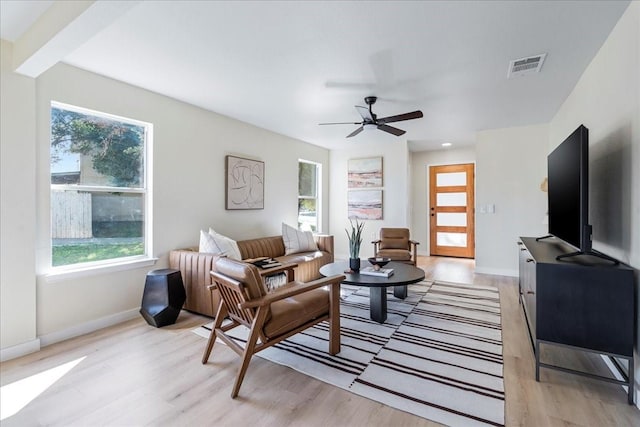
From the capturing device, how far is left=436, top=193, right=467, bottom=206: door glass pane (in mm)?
6812

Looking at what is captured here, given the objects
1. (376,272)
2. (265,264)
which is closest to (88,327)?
(265,264)

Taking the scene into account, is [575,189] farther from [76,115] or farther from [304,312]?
[76,115]

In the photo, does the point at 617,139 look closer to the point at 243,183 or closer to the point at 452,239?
the point at 243,183

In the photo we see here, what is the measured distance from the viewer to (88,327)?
2838 mm

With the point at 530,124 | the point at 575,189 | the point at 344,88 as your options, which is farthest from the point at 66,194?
the point at 530,124

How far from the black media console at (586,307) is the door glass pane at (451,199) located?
195 inches

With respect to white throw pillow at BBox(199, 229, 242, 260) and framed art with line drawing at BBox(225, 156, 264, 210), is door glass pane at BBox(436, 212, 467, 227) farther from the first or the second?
white throw pillow at BBox(199, 229, 242, 260)

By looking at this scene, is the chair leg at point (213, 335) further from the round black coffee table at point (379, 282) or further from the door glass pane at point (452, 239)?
the door glass pane at point (452, 239)

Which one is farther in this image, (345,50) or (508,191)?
(508,191)

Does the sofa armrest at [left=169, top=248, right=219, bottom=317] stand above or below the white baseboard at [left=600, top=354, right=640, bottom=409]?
above

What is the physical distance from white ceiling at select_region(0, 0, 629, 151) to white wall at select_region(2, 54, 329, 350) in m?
0.23

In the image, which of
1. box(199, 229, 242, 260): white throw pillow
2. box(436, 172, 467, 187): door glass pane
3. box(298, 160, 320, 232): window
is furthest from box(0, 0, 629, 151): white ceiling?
box(436, 172, 467, 187): door glass pane

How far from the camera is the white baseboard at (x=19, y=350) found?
2318 millimetres

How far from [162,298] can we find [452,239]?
611 cm
